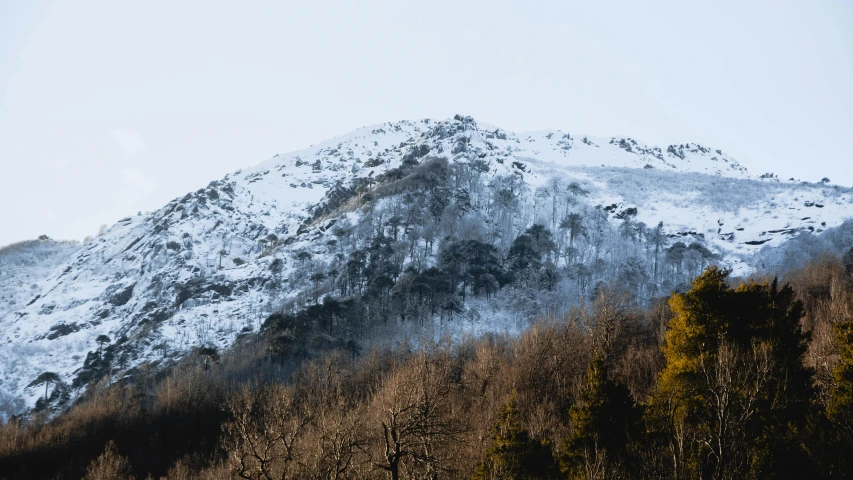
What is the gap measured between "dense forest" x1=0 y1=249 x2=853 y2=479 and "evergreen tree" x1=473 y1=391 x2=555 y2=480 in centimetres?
9

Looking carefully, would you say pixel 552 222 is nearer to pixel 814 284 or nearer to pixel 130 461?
pixel 814 284

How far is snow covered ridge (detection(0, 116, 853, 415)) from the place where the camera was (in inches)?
4385

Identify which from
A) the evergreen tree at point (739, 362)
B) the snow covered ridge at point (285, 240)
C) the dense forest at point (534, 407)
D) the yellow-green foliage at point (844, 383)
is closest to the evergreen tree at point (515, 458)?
the dense forest at point (534, 407)

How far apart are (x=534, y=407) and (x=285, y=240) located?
117 m

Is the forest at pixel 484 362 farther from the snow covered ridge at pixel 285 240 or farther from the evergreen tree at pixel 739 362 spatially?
the snow covered ridge at pixel 285 240

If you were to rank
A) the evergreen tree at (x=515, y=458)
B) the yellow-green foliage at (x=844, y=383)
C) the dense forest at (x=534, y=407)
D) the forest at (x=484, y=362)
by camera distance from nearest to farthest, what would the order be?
the dense forest at (x=534, y=407)
the yellow-green foliage at (x=844, y=383)
the forest at (x=484, y=362)
the evergreen tree at (x=515, y=458)

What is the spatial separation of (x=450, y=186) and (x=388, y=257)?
38466mm

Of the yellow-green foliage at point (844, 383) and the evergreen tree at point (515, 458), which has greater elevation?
the yellow-green foliage at point (844, 383)

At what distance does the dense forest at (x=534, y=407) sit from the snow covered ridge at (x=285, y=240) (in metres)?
20.8

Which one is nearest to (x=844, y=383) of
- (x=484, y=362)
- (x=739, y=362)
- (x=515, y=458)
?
(x=739, y=362)

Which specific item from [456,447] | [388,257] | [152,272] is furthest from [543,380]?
[152,272]

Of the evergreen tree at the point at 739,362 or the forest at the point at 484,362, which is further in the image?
the forest at the point at 484,362

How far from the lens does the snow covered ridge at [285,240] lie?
365 ft

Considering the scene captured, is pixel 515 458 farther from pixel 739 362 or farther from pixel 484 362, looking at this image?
pixel 484 362
